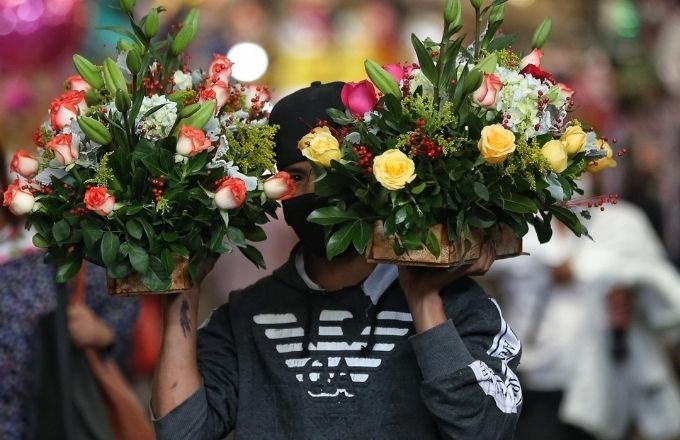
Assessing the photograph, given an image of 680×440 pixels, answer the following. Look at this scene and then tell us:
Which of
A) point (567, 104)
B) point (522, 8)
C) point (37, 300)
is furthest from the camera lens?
point (522, 8)

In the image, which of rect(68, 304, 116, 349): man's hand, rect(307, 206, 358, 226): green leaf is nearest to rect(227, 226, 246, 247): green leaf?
rect(307, 206, 358, 226): green leaf

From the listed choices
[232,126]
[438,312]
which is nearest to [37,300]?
[232,126]

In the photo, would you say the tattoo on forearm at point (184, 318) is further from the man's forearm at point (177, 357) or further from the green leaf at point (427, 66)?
the green leaf at point (427, 66)

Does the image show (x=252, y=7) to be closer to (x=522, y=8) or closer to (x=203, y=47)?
(x=203, y=47)

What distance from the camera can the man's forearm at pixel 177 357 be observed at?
415 cm

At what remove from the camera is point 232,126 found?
4.18 m

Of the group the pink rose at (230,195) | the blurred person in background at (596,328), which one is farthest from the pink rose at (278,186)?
the blurred person in background at (596,328)

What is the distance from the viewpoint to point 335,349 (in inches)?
165

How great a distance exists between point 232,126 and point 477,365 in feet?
3.16

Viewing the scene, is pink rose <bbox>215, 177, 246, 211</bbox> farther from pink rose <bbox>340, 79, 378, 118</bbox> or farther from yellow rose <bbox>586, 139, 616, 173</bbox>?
yellow rose <bbox>586, 139, 616, 173</bbox>

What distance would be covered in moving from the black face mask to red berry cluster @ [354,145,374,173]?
317mm

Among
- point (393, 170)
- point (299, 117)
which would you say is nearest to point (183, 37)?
point (299, 117)

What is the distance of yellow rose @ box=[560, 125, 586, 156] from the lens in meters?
3.96

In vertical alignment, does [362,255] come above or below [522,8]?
below
